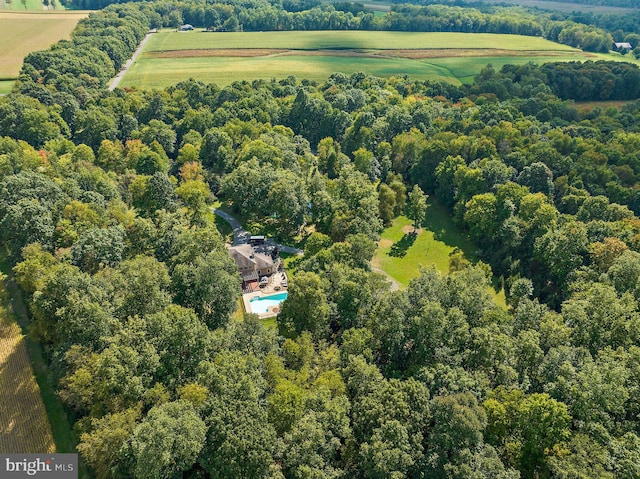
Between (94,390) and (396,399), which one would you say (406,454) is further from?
(94,390)

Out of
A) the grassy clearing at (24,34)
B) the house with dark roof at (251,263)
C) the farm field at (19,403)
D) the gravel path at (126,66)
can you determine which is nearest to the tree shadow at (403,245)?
the house with dark roof at (251,263)

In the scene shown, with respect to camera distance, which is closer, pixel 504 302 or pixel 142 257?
pixel 142 257

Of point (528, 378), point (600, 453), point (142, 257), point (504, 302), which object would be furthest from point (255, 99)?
point (600, 453)

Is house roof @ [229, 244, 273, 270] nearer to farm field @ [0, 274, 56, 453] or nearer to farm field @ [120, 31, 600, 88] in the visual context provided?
farm field @ [0, 274, 56, 453]

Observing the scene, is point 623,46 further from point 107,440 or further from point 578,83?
point 107,440

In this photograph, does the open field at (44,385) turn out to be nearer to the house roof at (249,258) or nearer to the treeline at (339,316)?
the treeline at (339,316)

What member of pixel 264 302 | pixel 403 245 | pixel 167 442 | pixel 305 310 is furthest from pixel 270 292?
pixel 167 442
